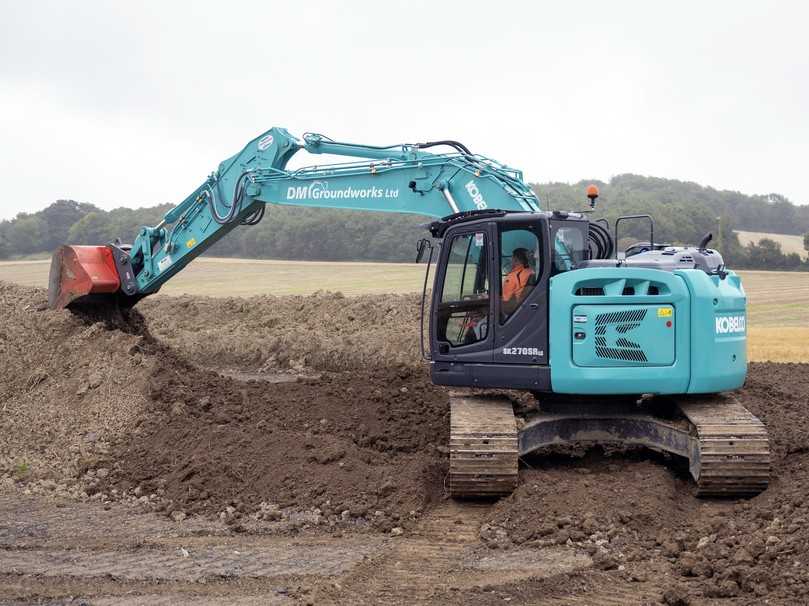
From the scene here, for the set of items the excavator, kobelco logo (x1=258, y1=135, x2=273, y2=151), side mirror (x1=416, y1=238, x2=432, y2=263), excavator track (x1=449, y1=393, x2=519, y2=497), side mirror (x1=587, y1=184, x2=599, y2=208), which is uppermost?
kobelco logo (x1=258, y1=135, x2=273, y2=151)

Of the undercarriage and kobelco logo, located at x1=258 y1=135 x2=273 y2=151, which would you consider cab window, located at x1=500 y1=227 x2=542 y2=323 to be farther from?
kobelco logo, located at x1=258 y1=135 x2=273 y2=151

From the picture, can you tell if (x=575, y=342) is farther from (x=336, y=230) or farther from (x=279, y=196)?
(x=336, y=230)

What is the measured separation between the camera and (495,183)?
33.2 feet

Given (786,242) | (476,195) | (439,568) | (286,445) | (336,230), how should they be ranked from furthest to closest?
(786,242)
(336,230)
(476,195)
(286,445)
(439,568)

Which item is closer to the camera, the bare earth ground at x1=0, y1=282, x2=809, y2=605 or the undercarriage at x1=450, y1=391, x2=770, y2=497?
the bare earth ground at x1=0, y1=282, x2=809, y2=605

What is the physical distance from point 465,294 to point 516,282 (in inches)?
21.8

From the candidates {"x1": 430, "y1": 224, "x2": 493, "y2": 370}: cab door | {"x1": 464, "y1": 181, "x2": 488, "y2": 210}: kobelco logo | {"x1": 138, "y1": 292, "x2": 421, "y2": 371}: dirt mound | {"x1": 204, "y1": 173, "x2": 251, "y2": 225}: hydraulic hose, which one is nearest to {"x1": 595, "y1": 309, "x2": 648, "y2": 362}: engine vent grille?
{"x1": 430, "y1": 224, "x2": 493, "y2": 370}: cab door

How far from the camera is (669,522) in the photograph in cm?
761

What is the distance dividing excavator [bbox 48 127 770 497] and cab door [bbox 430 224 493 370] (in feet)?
0.04

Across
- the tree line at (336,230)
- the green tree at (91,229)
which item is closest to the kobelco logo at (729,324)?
the tree line at (336,230)

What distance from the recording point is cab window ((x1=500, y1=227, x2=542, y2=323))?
8703mm

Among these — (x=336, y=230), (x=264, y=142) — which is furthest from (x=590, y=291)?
(x=336, y=230)

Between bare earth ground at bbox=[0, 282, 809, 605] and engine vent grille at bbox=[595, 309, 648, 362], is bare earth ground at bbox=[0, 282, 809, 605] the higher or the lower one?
the lower one

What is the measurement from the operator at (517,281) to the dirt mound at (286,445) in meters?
1.71
